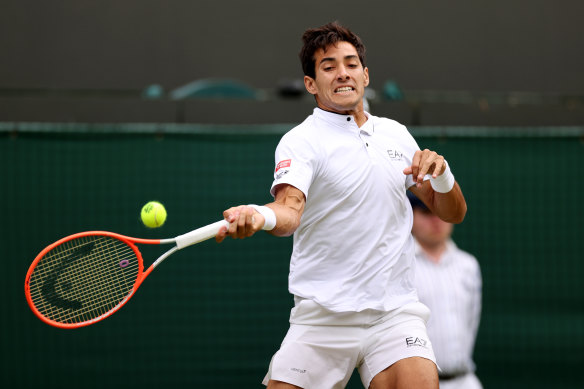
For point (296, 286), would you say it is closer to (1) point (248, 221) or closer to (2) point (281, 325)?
(1) point (248, 221)

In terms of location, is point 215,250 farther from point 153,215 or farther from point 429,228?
point 153,215

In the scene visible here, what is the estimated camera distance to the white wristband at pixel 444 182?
12.8 ft

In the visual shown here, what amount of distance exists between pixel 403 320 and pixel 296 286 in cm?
51

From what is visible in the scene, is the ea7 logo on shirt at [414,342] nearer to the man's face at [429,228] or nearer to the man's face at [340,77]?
the man's face at [340,77]

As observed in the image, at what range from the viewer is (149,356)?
261 inches

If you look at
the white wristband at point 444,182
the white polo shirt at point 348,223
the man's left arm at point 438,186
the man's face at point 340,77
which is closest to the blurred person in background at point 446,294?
the man's left arm at point 438,186

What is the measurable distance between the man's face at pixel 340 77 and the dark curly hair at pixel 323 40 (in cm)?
2

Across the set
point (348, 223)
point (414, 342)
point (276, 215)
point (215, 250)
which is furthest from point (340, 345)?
point (215, 250)

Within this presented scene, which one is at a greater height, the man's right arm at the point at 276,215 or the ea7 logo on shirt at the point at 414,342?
the man's right arm at the point at 276,215

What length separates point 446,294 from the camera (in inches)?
203

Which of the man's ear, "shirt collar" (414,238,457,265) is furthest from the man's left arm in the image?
"shirt collar" (414,238,457,265)

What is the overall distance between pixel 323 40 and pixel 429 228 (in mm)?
1736

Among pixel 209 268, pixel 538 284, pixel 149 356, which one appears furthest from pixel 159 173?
pixel 538 284

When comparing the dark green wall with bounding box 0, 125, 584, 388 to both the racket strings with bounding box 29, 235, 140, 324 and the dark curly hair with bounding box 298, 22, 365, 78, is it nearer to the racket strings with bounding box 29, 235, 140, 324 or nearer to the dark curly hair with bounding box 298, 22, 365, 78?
the racket strings with bounding box 29, 235, 140, 324
